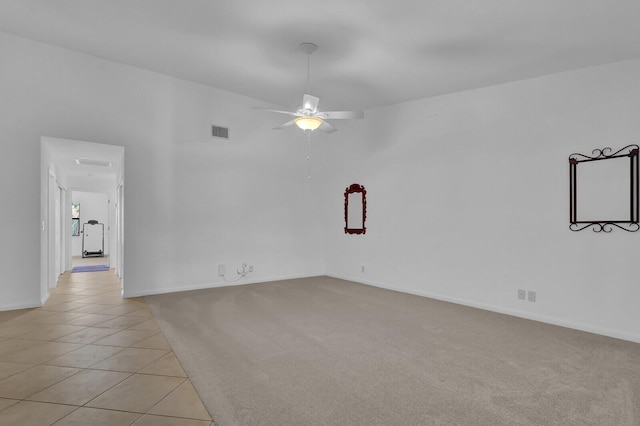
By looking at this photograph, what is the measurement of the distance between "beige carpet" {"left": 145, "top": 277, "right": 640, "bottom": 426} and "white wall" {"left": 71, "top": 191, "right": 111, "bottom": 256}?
936 centimetres

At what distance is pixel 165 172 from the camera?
17.3 feet

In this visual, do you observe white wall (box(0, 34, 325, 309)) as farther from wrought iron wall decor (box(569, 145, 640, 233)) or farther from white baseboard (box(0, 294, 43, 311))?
wrought iron wall decor (box(569, 145, 640, 233))

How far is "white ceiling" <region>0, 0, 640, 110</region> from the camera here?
3.24 metres

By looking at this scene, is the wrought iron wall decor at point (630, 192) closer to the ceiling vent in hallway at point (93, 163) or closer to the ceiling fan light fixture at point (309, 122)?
the ceiling fan light fixture at point (309, 122)

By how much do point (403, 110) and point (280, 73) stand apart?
7.03ft

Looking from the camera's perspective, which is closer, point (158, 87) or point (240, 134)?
point (158, 87)

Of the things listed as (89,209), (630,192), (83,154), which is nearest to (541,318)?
(630,192)

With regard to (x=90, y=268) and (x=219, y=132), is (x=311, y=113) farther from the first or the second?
(x=90, y=268)

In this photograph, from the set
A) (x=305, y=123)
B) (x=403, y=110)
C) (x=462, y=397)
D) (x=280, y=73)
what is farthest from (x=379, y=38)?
(x=462, y=397)

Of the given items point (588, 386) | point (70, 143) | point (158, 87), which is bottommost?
point (588, 386)

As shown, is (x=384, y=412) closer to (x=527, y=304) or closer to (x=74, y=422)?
(x=74, y=422)

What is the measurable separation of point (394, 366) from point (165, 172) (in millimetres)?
4256

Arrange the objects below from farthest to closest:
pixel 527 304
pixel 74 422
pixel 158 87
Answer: pixel 158 87 < pixel 527 304 < pixel 74 422

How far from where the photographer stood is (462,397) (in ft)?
7.50
